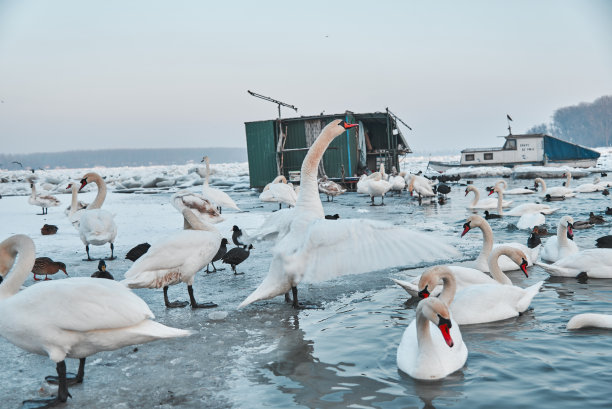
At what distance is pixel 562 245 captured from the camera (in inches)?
348

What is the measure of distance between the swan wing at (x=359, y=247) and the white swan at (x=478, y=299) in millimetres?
735

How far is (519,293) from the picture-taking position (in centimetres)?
609

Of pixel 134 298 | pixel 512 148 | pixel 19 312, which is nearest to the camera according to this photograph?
pixel 19 312

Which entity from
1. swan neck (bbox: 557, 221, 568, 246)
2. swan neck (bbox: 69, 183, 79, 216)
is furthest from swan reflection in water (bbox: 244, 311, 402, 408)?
swan neck (bbox: 69, 183, 79, 216)

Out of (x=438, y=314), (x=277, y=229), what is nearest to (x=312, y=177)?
(x=277, y=229)

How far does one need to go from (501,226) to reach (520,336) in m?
9.08

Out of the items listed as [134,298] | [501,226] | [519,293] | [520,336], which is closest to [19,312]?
[134,298]

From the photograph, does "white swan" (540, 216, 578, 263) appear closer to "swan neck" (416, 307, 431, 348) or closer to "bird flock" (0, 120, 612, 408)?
"bird flock" (0, 120, 612, 408)

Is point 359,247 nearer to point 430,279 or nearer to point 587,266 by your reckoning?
point 430,279

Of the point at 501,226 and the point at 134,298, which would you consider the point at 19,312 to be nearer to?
the point at 134,298

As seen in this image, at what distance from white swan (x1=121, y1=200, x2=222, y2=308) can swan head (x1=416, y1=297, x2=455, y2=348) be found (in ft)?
10.4

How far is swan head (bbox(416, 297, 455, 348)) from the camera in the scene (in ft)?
13.9

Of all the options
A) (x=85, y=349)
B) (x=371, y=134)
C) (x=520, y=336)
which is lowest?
(x=520, y=336)

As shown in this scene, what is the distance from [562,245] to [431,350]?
216 inches
